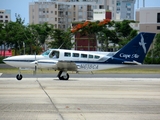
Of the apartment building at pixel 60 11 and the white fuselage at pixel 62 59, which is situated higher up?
the apartment building at pixel 60 11

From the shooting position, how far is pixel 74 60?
3178 centimetres

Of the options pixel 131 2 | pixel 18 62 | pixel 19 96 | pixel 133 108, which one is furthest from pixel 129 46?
pixel 131 2

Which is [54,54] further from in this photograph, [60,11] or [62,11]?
[62,11]

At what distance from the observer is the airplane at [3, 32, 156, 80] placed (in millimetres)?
31594

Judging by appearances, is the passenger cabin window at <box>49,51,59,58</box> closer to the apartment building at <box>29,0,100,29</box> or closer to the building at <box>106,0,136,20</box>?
the apartment building at <box>29,0,100,29</box>

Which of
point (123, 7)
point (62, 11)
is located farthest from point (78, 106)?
point (123, 7)

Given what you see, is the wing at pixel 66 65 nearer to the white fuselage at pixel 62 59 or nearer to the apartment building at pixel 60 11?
the white fuselage at pixel 62 59

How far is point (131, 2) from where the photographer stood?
537 ft

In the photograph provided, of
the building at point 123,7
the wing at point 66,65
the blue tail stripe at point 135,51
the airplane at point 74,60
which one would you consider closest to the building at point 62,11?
the building at point 123,7

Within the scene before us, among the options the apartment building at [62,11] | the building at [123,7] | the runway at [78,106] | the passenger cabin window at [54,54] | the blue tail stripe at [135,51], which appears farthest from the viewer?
the building at [123,7]

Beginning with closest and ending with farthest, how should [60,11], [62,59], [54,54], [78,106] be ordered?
[78,106] < [62,59] < [54,54] < [60,11]

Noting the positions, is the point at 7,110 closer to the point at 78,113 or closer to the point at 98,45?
the point at 78,113

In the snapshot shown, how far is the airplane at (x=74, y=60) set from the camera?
3159 centimetres

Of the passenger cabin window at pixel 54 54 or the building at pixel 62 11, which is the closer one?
the passenger cabin window at pixel 54 54
